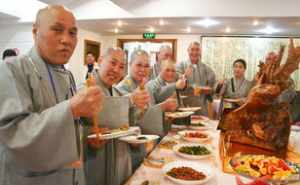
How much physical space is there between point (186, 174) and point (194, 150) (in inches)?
14.9

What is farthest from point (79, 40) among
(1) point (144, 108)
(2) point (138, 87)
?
(1) point (144, 108)

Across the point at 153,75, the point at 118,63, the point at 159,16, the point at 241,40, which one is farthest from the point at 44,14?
the point at 241,40

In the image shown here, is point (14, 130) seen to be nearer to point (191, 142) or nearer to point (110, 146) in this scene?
point (110, 146)

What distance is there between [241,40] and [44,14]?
6587mm

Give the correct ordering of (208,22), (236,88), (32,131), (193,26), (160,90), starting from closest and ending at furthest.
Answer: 1. (32,131)
2. (160,90)
3. (236,88)
4. (208,22)
5. (193,26)

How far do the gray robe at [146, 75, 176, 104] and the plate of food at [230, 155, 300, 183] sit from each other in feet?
4.09

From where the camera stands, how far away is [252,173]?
1.21 metres

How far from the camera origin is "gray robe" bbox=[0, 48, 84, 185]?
2.49 feet

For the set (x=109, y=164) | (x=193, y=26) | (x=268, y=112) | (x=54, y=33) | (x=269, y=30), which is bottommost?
(x=109, y=164)

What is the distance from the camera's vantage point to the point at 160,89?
8.41 feet

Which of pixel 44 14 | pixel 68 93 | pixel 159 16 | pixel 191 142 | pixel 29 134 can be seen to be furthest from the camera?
pixel 159 16

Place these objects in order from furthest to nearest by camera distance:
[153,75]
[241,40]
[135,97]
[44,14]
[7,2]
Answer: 1. [241,40]
2. [7,2]
3. [153,75]
4. [135,97]
5. [44,14]

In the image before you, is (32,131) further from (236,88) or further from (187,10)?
(187,10)

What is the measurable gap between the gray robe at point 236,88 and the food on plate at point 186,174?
229 centimetres
